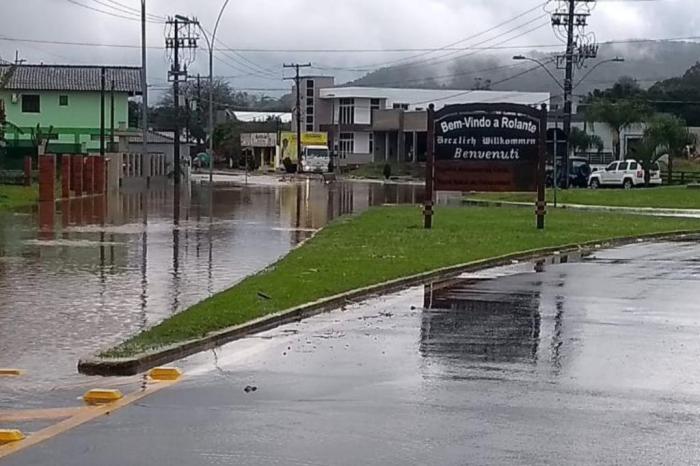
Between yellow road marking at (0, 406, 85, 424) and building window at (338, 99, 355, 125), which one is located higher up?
building window at (338, 99, 355, 125)

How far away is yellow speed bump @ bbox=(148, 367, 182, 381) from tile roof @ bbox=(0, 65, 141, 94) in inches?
2597

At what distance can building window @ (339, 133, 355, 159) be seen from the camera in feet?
374

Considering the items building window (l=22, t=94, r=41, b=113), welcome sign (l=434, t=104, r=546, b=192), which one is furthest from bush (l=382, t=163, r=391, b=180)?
welcome sign (l=434, t=104, r=546, b=192)

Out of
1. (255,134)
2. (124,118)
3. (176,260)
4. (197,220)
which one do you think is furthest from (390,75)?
(176,260)

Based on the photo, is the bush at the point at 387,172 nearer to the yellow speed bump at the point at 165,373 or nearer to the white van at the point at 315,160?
the white van at the point at 315,160

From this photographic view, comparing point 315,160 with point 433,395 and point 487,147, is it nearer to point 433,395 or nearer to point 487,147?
point 487,147

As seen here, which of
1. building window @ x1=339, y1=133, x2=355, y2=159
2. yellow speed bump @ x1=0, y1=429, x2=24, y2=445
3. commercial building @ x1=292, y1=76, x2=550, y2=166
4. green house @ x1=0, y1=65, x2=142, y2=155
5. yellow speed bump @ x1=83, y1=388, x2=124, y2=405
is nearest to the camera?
yellow speed bump @ x1=0, y1=429, x2=24, y2=445

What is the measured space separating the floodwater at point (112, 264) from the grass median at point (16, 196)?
124 centimetres

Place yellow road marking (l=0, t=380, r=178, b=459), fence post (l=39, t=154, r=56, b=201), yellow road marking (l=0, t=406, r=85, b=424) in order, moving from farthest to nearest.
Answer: fence post (l=39, t=154, r=56, b=201), yellow road marking (l=0, t=406, r=85, b=424), yellow road marking (l=0, t=380, r=178, b=459)

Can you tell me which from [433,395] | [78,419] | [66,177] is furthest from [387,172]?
[78,419]

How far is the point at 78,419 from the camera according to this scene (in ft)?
27.9

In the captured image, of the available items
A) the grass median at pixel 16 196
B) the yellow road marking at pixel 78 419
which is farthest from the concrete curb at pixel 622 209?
the yellow road marking at pixel 78 419

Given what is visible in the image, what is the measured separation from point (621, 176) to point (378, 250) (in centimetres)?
4471

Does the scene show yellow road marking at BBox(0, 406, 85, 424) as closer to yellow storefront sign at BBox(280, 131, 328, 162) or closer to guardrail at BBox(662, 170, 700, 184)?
guardrail at BBox(662, 170, 700, 184)
